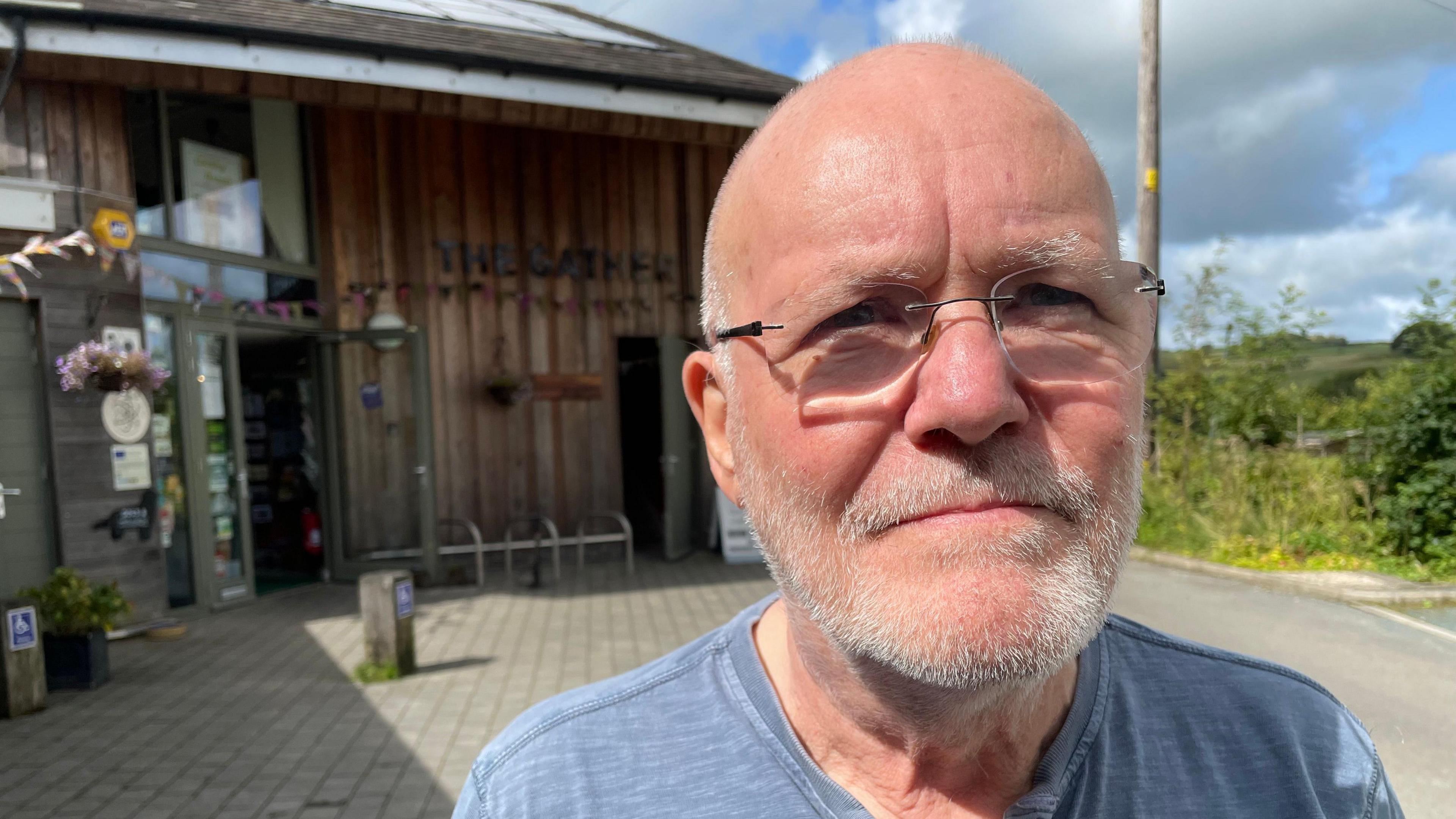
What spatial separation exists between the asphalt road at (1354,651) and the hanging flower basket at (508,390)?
592 cm

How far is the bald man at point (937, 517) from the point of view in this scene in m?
0.95

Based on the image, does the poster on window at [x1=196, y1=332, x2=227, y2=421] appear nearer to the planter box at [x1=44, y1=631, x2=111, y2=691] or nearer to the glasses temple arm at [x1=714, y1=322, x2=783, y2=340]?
the planter box at [x1=44, y1=631, x2=111, y2=691]

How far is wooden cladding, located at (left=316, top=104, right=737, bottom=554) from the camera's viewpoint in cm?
884

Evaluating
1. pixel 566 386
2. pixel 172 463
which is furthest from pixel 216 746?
pixel 566 386

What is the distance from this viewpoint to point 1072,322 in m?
1.03

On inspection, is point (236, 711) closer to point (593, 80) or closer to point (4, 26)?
point (4, 26)

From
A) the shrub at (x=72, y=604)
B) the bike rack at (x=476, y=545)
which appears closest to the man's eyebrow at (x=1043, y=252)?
the shrub at (x=72, y=604)

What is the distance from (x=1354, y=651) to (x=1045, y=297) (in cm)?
545

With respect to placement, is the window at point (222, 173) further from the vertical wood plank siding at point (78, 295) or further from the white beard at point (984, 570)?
the white beard at point (984, 570)

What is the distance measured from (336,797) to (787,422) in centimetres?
373

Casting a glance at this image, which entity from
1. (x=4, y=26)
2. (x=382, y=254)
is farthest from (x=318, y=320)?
(x=4, y=26)

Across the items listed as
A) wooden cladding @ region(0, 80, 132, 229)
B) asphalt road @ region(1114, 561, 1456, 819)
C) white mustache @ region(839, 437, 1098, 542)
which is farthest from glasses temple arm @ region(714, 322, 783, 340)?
wooden cladding @ region(0, 80, 132, 229)

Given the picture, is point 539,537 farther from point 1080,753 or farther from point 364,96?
point 1080,753

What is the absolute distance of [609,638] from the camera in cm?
649
